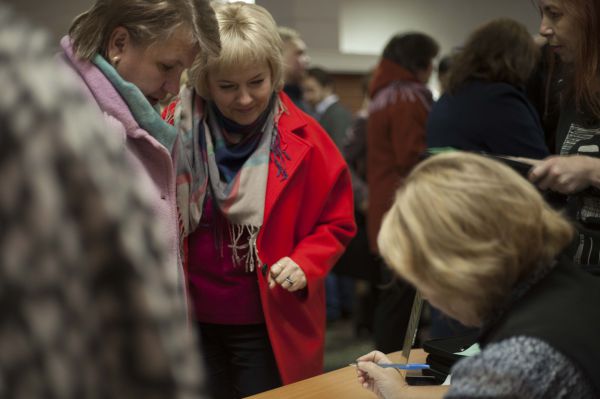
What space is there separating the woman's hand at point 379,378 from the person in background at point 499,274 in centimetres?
35

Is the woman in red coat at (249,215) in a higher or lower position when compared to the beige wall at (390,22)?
higher

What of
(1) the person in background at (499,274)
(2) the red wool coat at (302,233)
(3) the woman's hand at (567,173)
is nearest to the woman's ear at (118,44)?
(2) the red wool coat at (302,233)

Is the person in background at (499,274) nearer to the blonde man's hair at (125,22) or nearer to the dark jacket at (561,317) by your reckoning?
the dark jacket at (561,317)

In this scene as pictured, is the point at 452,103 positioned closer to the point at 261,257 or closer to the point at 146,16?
the point at 261,257

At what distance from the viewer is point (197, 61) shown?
6.68 ft

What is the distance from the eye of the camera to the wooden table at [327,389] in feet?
5.64

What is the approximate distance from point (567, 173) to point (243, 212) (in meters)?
0.82

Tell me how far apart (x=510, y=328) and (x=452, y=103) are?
1879 millimetres

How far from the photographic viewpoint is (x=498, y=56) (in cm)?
283

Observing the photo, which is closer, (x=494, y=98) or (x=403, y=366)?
(x=403, y=366)

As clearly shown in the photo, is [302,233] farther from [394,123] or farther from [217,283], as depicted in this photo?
[394,123]

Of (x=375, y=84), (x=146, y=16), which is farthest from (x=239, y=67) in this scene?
(x=375, y=84)

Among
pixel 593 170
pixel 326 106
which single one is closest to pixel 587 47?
pixel 593 170

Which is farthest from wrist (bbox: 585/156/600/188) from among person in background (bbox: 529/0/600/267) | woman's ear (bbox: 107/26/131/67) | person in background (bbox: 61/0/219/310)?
woman's ear (bbox: 107/26/131/67)
